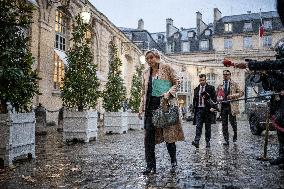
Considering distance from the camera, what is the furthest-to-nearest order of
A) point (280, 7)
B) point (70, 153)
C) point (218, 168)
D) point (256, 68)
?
point (70, 153)
point (218, 168)
point (256, 68)
point (280, 7)

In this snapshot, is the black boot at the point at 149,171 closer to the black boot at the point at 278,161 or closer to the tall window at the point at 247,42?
the black boot at the point at 278,161

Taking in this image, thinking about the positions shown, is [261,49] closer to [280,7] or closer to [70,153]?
[70,153]

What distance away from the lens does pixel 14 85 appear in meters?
6.82

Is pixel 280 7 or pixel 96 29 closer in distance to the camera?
pixel 280 7

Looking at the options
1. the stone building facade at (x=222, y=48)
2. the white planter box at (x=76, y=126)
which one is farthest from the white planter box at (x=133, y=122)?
the stone building facade at (x=222, y=48)

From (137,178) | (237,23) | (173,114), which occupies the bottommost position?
(137,178)

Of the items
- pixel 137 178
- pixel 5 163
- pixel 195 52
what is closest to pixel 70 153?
pixel 5 163

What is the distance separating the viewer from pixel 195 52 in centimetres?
5606

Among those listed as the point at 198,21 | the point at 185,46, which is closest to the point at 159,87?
the point at 185,46

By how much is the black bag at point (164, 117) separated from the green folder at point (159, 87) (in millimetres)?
271

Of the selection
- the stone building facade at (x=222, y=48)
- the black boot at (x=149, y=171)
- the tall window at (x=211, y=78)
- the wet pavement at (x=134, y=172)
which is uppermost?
the stone building facade at (x=222, y=48)

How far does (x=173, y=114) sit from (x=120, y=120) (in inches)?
406

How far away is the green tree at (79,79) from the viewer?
11.9 meters

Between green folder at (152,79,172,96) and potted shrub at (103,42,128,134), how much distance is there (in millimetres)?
9901
